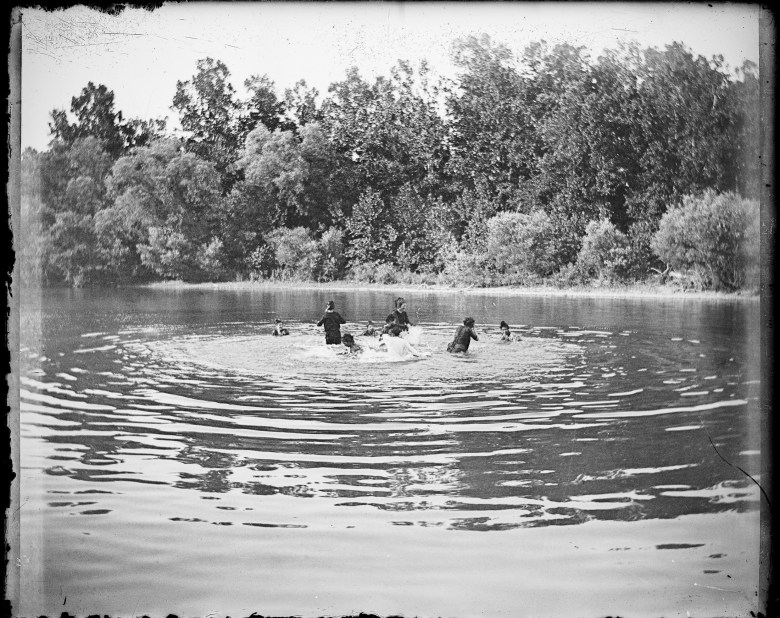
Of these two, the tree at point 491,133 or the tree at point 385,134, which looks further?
the tree at point 491,133

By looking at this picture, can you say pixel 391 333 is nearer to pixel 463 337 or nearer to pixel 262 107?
pixel 463 337

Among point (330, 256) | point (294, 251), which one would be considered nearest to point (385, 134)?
point (330, 256)

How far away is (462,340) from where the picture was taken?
869cm

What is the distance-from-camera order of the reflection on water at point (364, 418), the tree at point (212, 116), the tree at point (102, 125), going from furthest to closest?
the tree at point (212, 116) < the tree at point (102, 125) < the reflection on water at point (364, 418)

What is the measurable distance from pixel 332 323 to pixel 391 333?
24.4 inches

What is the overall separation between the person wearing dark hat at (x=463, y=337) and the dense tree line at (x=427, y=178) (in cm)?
47

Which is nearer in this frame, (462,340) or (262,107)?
(262,107)

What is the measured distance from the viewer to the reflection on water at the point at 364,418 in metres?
4.39

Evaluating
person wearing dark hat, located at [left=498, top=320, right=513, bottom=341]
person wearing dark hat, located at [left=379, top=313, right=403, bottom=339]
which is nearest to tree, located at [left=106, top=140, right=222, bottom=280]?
person wearing dark hat, located at [left=379, top=313, right=403, bottom=339]

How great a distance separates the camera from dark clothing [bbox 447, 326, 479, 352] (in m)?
8.62

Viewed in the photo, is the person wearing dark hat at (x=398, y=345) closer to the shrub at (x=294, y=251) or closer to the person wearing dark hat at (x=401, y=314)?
the person wearing dark hat at (x=401, y=314)

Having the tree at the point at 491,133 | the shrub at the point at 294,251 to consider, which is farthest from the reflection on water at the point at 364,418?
the tree at the point at 491,133

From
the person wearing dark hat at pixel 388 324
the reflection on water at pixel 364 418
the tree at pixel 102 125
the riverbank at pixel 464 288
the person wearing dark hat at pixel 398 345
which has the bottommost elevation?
the reflection on water at pixel 364 418

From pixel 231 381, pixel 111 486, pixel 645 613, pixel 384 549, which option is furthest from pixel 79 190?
pixel 645 613
